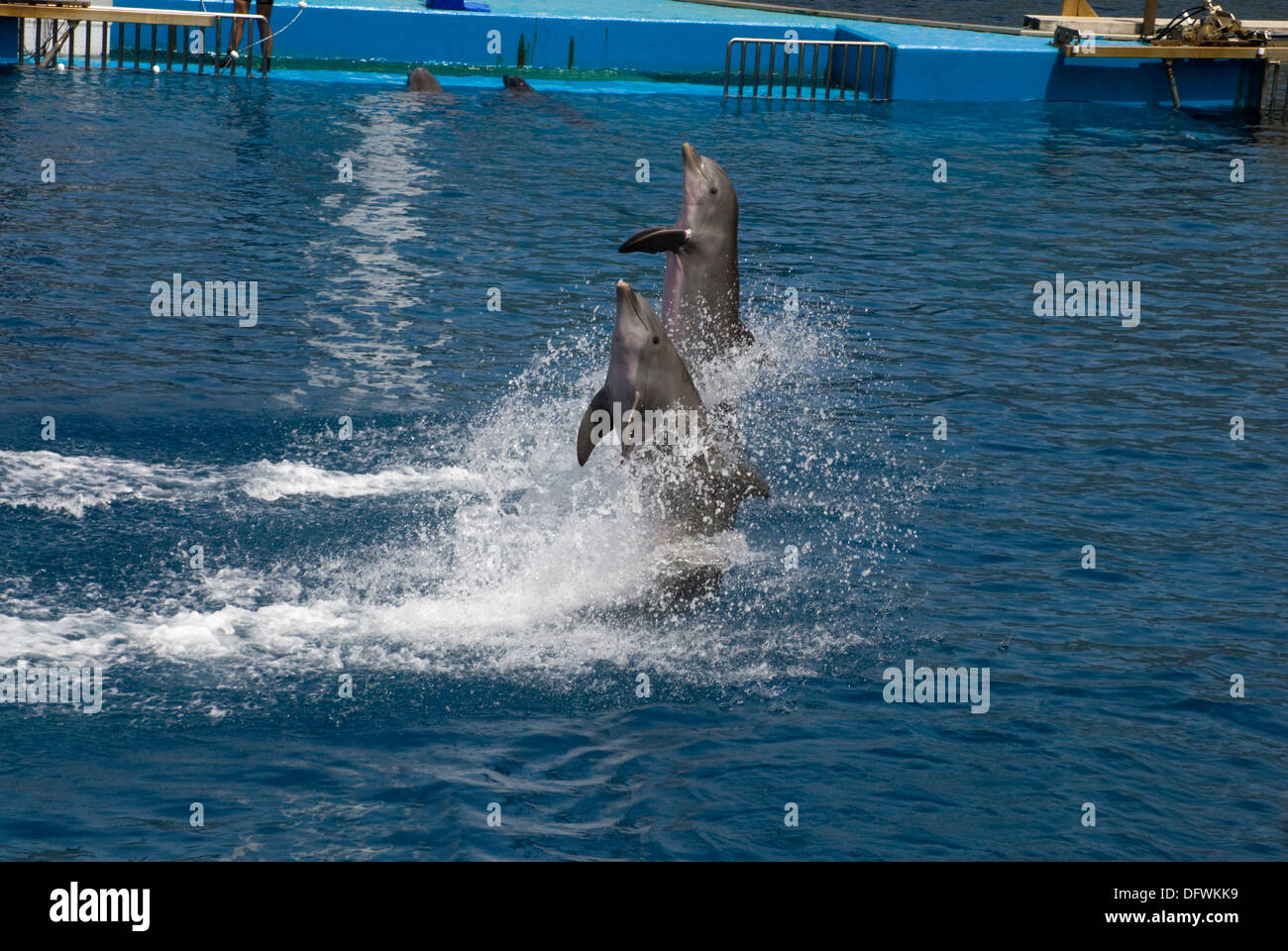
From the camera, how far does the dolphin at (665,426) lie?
380 inches

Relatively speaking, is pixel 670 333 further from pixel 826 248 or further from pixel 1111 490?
pixel 826 248

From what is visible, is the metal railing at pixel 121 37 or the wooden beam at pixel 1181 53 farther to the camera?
the wooden beam at pixel 1181 53

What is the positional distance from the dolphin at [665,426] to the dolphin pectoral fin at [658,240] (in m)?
1.45

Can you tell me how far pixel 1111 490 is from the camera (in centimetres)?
1236

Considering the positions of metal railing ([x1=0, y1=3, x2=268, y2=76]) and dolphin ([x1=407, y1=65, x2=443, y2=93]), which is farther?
dolphin ([x1=407, y1=65, x2=443, y2=93])

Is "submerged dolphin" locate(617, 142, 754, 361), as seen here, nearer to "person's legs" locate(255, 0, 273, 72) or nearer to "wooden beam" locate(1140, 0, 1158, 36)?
"person's legs" locate(255, 0, 273, 72)

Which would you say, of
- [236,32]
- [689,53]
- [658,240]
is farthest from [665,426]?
[689,53]

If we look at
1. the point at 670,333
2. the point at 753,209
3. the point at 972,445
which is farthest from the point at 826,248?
the point at 670,333

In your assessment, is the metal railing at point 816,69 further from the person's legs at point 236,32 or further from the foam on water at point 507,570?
the foam on water at point 507,570

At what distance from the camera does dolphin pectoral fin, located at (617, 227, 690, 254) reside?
11.2 meters

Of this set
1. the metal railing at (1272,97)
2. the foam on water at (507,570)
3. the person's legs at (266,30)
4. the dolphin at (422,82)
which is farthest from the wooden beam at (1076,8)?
the foam on water at (507,570)

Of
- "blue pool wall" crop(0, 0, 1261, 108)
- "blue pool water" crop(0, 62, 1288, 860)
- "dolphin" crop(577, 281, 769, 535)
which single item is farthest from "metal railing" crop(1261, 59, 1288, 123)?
"dolphin" crop(577, 281, 769, 535)

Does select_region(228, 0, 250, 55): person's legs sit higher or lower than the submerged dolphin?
higher

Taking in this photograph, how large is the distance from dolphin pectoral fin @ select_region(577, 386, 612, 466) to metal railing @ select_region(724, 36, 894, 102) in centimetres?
2180
